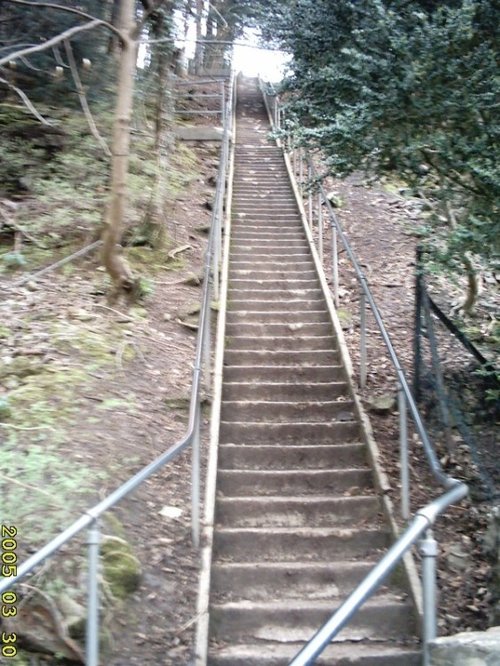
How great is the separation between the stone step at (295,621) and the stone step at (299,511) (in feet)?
2.72

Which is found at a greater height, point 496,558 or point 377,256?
point 377,256

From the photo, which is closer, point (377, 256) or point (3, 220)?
point (3, 220)

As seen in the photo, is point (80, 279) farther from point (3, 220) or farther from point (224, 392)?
point (224, 392)

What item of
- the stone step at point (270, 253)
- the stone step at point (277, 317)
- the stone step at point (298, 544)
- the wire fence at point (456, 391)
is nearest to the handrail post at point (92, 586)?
the stone step at point (298, 544)

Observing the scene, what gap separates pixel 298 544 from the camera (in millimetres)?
4281

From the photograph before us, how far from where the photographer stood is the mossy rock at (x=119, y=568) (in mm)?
3379

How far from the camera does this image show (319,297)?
7.73 meters

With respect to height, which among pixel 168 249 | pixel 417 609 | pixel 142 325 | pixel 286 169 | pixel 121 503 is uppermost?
pixel 286 169

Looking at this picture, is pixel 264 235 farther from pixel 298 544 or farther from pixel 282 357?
pixel 298 544

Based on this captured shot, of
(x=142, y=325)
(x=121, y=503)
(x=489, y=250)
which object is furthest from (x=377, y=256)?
(x=121, y=503)

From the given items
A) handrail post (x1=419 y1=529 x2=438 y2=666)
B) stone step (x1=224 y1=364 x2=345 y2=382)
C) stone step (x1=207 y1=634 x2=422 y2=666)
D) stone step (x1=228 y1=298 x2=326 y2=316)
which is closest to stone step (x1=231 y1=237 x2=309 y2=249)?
stone step (x1=228 y1=298 x2=326 y2=316)

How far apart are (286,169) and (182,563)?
1055 cm

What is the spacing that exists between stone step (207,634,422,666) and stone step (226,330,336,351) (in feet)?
11.8
